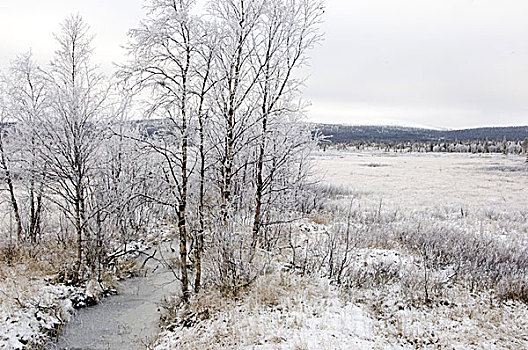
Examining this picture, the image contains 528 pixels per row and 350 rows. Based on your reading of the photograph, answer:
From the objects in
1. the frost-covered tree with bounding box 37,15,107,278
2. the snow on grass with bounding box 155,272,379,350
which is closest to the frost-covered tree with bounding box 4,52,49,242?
the frost-covered tree with bounding box 37,15,107,278

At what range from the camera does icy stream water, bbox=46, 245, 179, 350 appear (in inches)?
294

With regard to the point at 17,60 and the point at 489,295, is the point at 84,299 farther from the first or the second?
the point at 489,295

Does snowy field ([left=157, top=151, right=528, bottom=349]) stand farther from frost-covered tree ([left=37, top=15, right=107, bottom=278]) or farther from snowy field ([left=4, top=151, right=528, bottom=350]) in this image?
frost-covered tree ([left=37, top=15, right=107, bottom=278])

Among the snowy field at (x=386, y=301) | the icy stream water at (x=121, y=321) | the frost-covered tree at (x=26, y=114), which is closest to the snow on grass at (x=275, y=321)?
the snowy field at (x=386, y=301)

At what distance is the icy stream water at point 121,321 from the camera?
7.47 meters

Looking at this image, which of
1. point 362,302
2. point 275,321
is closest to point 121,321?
point 275,321

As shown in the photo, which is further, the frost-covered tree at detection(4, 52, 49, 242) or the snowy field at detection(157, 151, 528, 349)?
the frost-covered tree at detection(4, 52, 49, 242)

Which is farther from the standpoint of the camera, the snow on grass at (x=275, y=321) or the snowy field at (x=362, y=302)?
the snowy field at (x=362, y=302)

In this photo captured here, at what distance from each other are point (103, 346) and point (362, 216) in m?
12.7

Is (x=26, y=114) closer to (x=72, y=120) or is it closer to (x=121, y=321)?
(x=72, y=120)

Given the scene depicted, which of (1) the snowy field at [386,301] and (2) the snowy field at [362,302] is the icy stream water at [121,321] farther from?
(1) the snowy field at [386,301]

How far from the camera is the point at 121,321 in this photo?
846cm

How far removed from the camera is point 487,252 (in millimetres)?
10625

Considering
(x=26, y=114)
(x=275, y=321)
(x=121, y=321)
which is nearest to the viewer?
(x=275, y=321)
